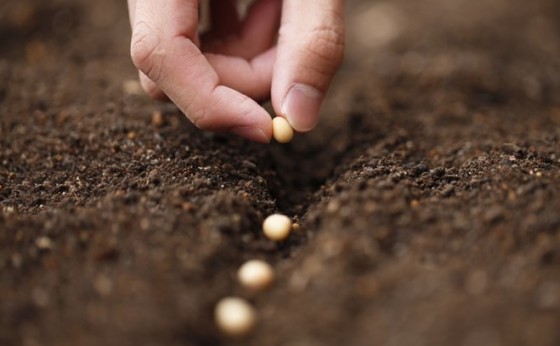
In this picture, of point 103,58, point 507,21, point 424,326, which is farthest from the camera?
point 507,21

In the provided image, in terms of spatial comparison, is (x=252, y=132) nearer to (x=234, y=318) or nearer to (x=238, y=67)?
(x=238, y=67)

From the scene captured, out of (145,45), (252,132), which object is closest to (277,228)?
(252,132)

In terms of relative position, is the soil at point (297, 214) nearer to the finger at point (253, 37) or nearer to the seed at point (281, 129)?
the seed at point (281, 129)

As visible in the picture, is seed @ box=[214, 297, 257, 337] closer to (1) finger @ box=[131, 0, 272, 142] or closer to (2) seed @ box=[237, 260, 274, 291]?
(2) seed @ box=[237, 260, 274, 291]

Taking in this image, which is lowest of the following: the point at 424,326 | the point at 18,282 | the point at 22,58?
the point at 22,58

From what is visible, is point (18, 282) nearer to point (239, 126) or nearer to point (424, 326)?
point (239, 126)

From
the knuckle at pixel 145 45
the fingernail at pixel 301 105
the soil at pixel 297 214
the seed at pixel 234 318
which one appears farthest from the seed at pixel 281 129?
the seed at pixel 234 318

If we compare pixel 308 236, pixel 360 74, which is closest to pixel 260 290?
pixel 308 236
